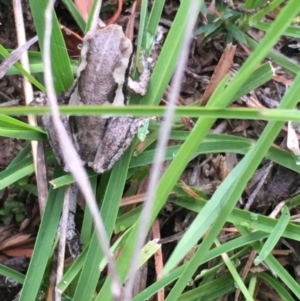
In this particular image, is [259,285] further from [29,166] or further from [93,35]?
[93,35]

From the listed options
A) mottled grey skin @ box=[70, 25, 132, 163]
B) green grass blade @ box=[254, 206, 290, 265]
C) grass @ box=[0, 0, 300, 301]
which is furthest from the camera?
mottled grey skin @ box=[70, 25, 132, 163]

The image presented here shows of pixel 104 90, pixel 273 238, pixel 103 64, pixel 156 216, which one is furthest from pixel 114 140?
pixel 273 238

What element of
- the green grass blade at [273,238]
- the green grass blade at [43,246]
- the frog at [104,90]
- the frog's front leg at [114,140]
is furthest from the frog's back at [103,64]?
the green grass blade at [273,238]

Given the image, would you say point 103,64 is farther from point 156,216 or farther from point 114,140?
point 156,216

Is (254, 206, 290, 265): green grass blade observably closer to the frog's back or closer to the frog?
the frog

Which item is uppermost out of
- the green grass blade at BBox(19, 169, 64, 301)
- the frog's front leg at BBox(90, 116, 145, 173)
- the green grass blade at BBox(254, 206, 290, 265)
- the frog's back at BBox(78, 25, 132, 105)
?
the frog's back at BBox(78, 25, 132, 105)

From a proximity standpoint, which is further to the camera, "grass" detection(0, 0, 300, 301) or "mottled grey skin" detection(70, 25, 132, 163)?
"mottled grey skin" detection(70, 25, 132, 163)

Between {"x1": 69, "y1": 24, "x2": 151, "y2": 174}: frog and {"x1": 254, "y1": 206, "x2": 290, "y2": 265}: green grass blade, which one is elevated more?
Result: {"x1": 69, "y1": 24, "x2": 151, "y2": 174}: frog

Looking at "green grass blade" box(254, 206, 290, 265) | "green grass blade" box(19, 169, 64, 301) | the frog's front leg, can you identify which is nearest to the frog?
the frog's front leg

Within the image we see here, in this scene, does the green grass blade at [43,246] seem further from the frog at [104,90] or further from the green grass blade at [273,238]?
the green grass blade at [273,238]
